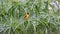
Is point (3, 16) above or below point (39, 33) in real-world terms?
above

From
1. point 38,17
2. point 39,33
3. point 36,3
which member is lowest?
point 39,33

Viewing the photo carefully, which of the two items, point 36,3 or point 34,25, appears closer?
point 34,25

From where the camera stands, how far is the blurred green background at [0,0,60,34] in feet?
5.45

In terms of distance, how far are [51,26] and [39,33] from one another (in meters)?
0.12

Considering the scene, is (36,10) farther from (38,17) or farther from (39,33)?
(39,33)

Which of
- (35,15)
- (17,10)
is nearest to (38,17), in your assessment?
(35,15)

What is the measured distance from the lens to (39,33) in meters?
1.69

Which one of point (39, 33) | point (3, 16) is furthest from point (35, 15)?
point (3, 16)

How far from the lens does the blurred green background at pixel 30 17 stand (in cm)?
166

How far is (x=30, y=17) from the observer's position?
5.62 feet

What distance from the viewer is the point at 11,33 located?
5.51ft

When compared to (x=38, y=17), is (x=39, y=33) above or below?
below

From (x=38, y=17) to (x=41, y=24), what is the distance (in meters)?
0.06

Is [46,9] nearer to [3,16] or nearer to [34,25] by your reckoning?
[34,25]
